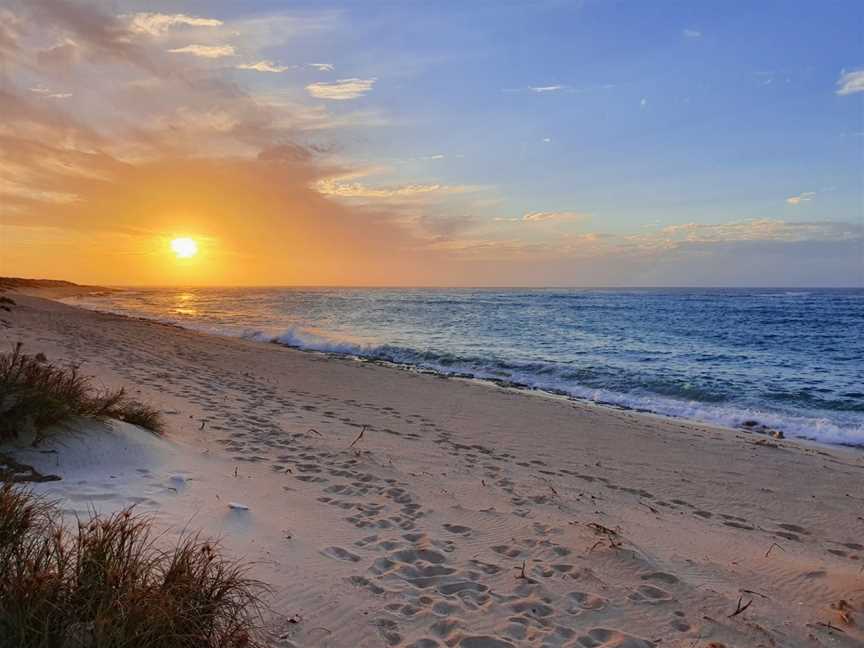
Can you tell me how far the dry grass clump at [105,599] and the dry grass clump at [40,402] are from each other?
Result: 2.54 meters

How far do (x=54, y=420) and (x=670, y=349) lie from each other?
22.1 metres

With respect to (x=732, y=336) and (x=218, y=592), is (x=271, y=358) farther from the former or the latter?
(x=732, y=336)

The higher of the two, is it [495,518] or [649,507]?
[495,518]

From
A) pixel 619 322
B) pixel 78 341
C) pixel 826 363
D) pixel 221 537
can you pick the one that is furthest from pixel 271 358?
pixel 619 322

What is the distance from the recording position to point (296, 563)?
12.3ft

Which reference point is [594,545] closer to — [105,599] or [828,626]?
[828,626]

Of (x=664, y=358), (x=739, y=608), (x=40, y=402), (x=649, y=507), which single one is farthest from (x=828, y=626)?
(x=664, y=358)

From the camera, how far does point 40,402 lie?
4918 millimetres

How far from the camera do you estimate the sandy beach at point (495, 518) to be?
11.3 feet

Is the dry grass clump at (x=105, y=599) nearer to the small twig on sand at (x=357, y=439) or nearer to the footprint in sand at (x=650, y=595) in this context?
the footprint in sand at (x=650, y=595)

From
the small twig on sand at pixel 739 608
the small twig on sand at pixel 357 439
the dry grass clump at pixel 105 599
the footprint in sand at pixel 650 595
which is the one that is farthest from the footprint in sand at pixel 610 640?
the small twig on sand at pixel 357 439

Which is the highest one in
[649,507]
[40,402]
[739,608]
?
[40,402]

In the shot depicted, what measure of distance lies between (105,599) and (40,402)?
3.55 m

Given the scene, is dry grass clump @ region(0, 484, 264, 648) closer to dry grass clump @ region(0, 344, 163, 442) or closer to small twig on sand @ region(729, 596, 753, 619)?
dry grass clump @ region(0, 344, 163, 442)
